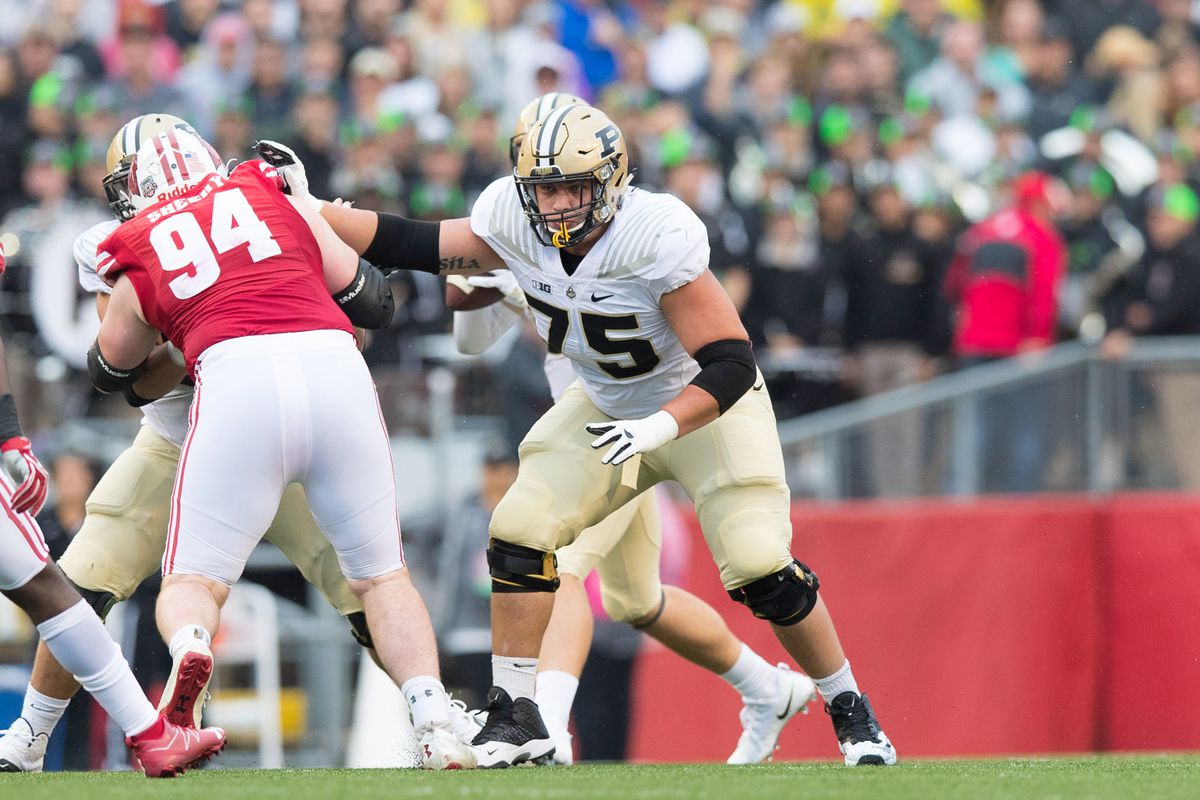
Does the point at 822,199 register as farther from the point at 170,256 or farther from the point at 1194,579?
the point at 170,256

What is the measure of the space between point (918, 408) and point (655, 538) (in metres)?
2.67

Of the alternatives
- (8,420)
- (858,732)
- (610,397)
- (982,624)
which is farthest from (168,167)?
(982,624)

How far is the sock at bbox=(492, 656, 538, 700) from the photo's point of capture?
5.94 metres

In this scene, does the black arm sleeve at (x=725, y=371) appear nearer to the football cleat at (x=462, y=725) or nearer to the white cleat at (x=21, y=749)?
the football cleat at (x=462, y=725)

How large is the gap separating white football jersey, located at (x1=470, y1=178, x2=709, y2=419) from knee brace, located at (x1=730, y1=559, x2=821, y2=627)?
67cm

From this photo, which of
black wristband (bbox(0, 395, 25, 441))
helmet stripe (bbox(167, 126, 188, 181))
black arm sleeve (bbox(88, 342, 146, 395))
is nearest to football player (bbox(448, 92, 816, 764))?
helmet stripe (bbox(167, 126, 188, 181))

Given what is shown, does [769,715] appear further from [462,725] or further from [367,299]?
[367,299]

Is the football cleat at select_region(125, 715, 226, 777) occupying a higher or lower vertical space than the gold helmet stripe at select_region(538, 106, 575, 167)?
lower

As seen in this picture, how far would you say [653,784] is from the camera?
5.14 m

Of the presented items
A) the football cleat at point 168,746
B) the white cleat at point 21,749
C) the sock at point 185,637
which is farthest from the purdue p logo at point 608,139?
the white cleat at point 21,749

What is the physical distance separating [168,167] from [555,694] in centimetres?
222

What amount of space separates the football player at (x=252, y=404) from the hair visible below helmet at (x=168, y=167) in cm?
4

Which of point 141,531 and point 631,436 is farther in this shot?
point 141,531

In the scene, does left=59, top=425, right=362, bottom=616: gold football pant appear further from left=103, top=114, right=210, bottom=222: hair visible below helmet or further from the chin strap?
the chin strap
